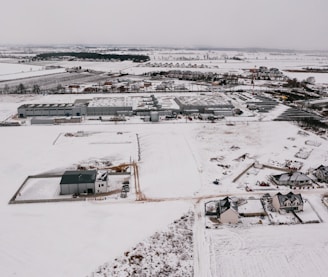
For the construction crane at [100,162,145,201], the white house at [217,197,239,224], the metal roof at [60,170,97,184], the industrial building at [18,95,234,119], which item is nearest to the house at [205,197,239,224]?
the white house at [217,197,239,224]

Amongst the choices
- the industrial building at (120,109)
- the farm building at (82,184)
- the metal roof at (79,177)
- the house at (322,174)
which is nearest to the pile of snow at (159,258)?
the farm building at (82,184)

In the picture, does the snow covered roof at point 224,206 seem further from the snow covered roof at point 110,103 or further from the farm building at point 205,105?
the snow covered roof at point 110,103

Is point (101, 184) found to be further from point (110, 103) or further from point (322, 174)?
point (110, 103)

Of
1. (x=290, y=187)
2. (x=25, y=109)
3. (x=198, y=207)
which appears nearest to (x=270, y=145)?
(x=290, y=187)

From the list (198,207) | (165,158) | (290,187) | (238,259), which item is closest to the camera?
(238,259)

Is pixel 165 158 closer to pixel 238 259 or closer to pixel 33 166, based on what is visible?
pixel 33 166
